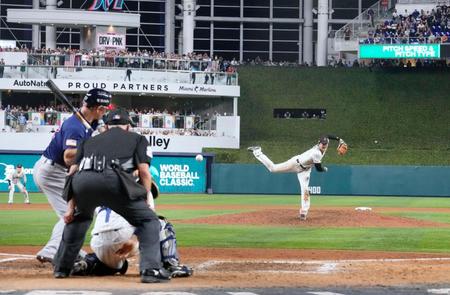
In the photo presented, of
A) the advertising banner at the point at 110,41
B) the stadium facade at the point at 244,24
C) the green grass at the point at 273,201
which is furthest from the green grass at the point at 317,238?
the stadium facade at the point at 244,24

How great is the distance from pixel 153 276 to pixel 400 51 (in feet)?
156

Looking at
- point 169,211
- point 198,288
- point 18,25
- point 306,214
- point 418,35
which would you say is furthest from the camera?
point 18,25

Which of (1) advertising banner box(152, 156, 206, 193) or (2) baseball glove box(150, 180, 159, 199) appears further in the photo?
(1) advertising banner box(152, 156, 206, 193)

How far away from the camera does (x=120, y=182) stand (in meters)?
11.8

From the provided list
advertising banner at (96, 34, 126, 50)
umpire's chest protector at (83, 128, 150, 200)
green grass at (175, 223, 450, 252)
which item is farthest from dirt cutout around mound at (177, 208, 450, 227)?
advertising banner at (96, 34, 126, 50)

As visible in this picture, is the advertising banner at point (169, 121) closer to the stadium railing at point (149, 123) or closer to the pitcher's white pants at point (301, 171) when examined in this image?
the stadium railing at point (149, 123)

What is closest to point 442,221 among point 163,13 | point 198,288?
point 198,288

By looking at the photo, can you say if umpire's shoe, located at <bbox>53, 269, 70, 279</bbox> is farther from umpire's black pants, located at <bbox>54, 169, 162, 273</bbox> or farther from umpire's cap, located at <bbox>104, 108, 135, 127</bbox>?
umpire's cap, located at <bbox>104, 108, 135, 127</bbox>

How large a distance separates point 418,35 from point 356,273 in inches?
1801

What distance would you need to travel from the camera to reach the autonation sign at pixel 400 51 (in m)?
57.3

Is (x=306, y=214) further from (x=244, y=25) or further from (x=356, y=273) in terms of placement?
(x=244, y=25)

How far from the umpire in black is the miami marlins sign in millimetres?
50113

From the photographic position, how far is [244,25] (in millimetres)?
69562

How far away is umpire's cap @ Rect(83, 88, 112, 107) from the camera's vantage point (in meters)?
13.4
